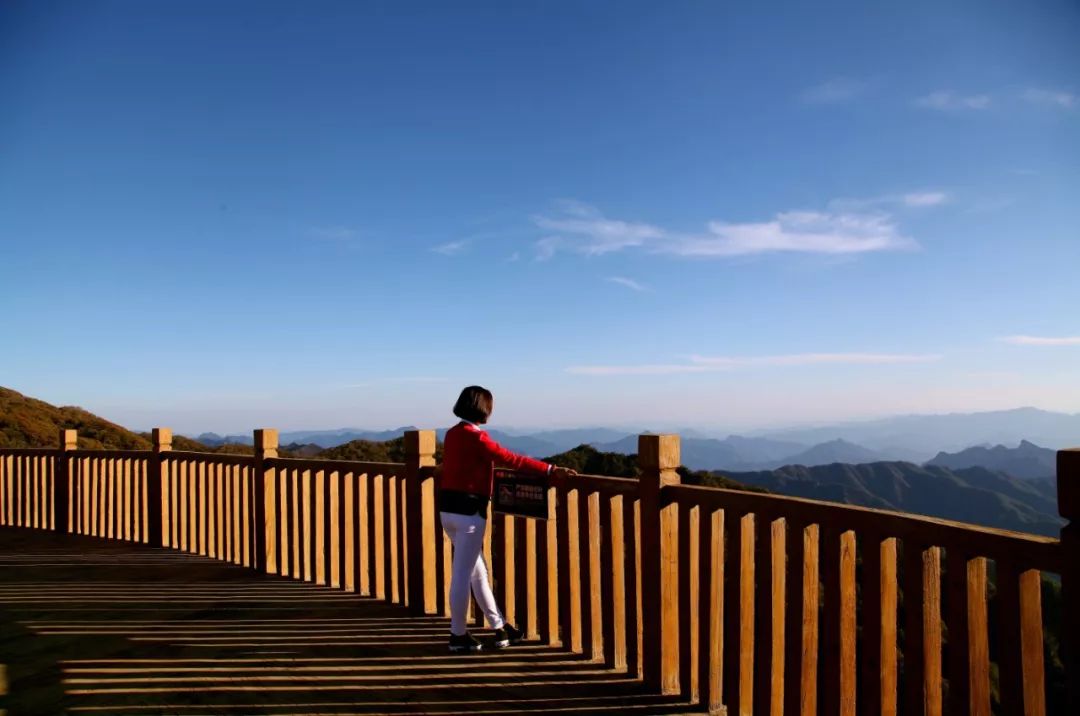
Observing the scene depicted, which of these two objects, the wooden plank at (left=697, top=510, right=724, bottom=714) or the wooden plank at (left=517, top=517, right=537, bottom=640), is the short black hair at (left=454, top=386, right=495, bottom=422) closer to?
the wooden plank at (left=517, top=517, right=537, bottom=640)

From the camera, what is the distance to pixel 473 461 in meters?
4.73

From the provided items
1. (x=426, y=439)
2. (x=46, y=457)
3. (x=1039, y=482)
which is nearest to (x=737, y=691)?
(x=426, y=439)

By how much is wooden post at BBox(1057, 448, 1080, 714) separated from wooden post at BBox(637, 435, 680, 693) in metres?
1.97

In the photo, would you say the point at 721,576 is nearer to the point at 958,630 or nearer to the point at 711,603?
the point at 711,603

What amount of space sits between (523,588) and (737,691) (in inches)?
69.4

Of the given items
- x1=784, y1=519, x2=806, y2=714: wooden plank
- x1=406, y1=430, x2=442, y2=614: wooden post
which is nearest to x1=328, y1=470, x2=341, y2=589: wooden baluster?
x1=406, y1=430, x2=442, y2=614: wooden post

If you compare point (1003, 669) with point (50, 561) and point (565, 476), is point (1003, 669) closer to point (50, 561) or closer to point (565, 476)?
point (565, 476)

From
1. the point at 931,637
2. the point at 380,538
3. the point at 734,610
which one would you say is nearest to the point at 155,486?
the point at 380,538

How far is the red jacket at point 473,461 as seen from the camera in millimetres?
4688

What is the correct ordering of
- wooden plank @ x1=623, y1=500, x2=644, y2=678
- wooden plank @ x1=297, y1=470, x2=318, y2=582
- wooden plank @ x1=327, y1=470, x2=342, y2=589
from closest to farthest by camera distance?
wooden plank @ x1=623, y1=500, x2=644, y2=678 → wooden plank @ x1=327, y1=470, x2=342, y2=589 → wooden plank @ x1=297, y1=470, x2=318, y2=582

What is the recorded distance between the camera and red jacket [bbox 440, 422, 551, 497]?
4688 millimetres

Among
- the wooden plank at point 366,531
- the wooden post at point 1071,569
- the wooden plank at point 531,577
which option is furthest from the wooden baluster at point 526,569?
the wooden post at point 1071,569

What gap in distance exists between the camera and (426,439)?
5.89 metres

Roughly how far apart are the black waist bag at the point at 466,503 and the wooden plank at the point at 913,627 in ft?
8.31
